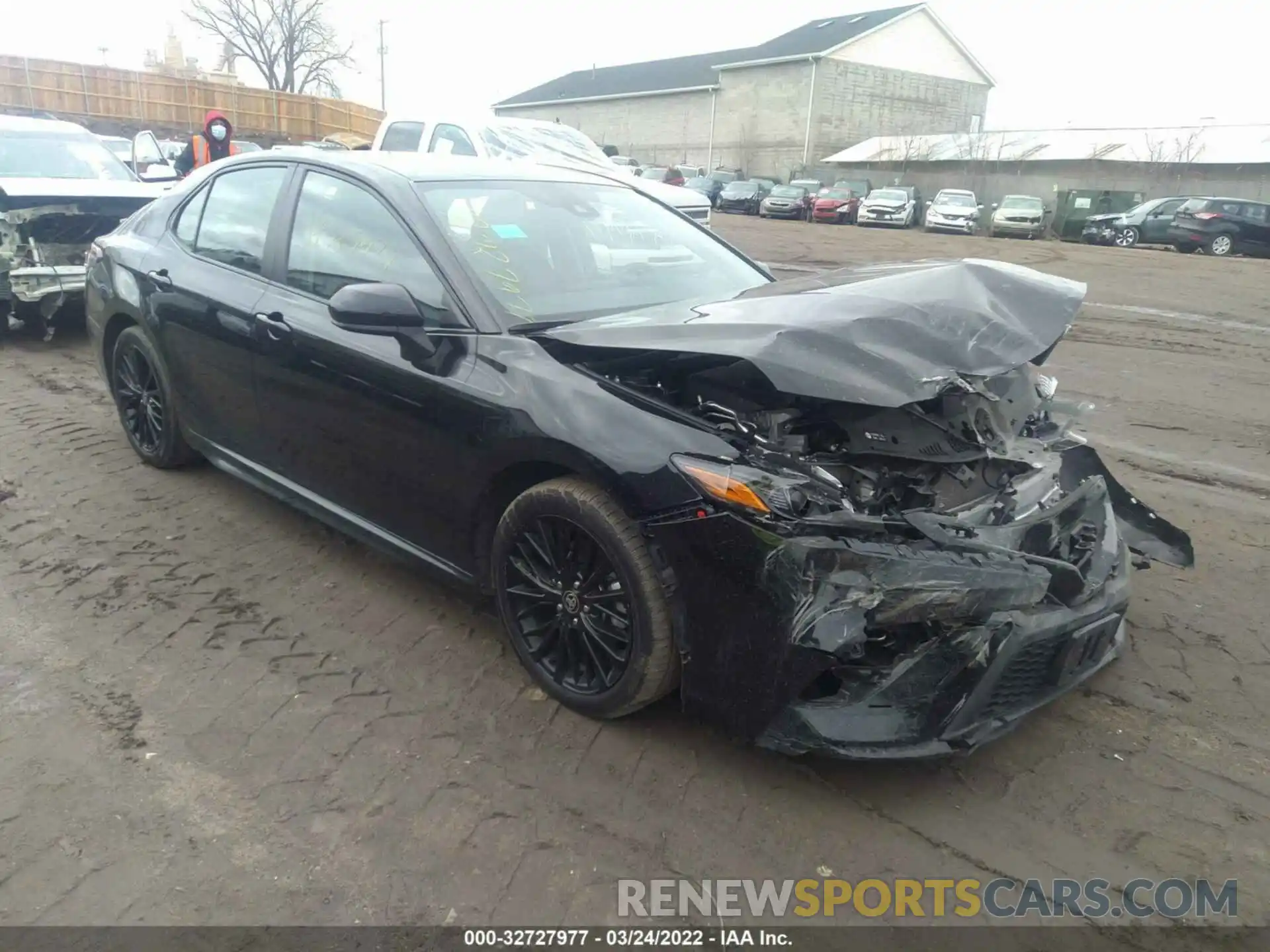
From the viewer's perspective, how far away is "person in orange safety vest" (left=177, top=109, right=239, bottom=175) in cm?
1148

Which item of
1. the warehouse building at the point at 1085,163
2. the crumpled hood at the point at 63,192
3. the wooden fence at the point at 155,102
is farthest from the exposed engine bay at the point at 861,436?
the wooden fence at the point at 155,102

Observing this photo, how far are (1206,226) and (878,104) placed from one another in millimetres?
31351

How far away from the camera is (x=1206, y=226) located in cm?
2138

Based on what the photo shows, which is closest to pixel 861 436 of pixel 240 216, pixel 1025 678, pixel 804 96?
pixel 1025 678

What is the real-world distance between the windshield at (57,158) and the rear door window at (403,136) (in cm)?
280

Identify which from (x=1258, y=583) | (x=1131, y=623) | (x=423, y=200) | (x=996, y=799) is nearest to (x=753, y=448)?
(x=996, y=799)

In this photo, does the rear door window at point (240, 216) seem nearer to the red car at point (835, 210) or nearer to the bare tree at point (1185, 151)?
the red car at point (835, 210)

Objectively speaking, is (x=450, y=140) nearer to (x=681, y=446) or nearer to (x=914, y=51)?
(x=681, y=446)

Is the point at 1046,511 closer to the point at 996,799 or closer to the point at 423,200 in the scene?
the point at 996,799

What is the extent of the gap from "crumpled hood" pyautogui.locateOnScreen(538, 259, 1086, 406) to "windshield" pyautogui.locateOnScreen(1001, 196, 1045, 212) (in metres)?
26.1

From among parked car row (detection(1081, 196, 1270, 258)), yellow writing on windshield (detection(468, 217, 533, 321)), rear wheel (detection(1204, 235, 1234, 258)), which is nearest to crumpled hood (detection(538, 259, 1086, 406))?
yellow writing on windshield (detection(468, 217, 533, 321))

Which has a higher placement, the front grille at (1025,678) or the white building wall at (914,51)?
the white building wall at (914,51)
